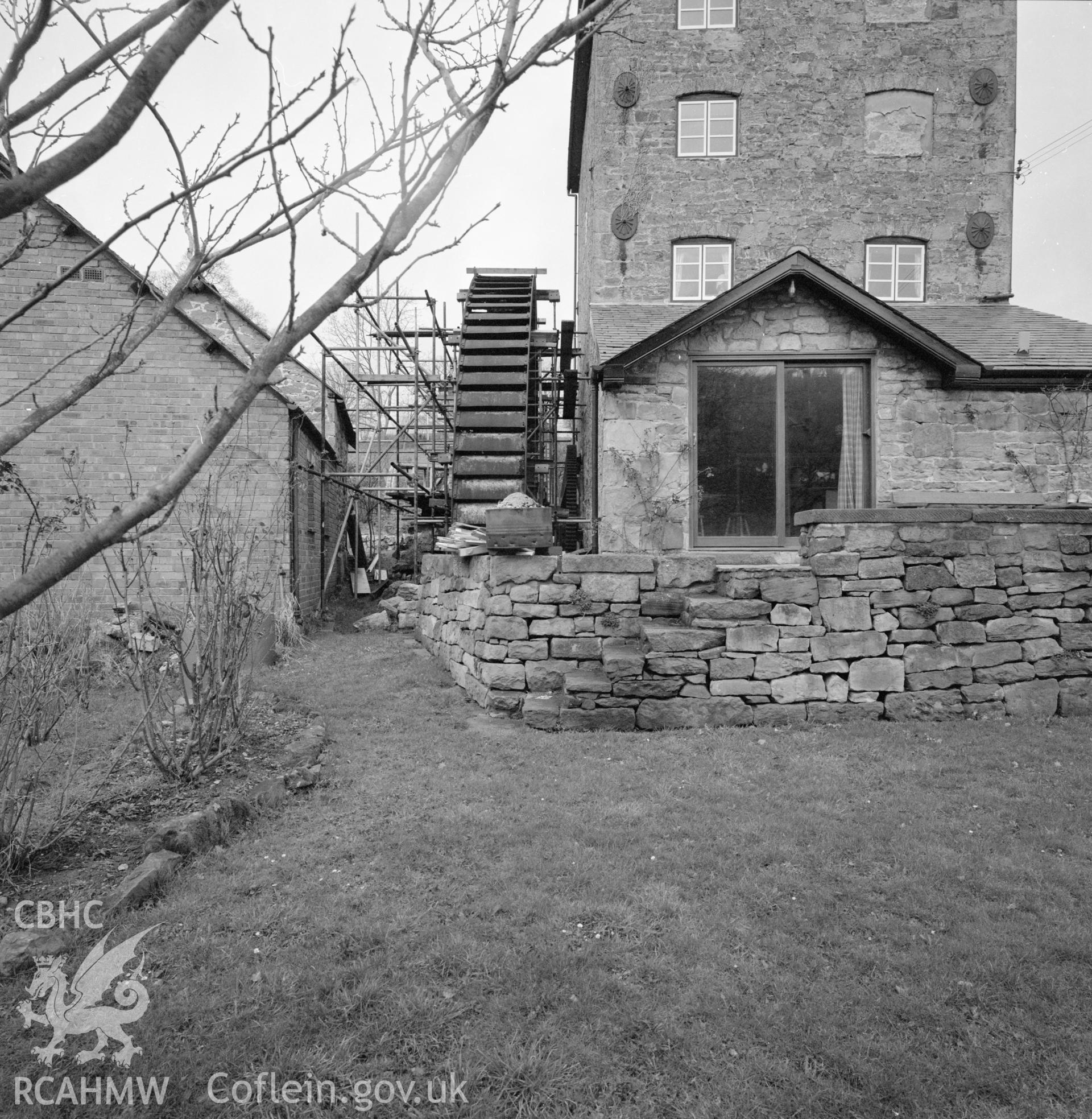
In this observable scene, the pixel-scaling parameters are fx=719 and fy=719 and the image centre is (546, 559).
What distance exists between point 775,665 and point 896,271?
9.39 meters

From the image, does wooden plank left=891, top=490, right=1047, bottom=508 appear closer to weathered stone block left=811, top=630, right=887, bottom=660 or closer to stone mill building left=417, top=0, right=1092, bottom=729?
stone mill building left=417, top=0, right=1092, bottom=729

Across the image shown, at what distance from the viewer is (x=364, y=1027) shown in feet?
8.17

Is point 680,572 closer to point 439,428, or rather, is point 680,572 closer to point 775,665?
point 775,665

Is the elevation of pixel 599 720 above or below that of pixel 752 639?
below

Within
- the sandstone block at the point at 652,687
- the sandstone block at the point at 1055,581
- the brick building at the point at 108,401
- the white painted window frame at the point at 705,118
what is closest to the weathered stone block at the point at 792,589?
the sandstone block at the point at 652,687

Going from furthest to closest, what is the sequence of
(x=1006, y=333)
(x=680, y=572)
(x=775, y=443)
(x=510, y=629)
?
(x=1006, y=333) → (x=775, y=443) → (x=680, y=572) → (x=510, y=629)

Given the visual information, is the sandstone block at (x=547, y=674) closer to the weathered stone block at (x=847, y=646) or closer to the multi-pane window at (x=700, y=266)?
the weathered stone block at (x=847, y=646)

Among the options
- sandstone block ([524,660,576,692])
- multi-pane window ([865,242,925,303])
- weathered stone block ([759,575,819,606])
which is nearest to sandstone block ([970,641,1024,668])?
weathered stone block ([759,575,819,606])

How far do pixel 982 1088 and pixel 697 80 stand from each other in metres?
14.2

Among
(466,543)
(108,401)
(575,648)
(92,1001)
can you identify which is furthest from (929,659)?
(108,401)

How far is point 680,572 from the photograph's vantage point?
6.55 meters

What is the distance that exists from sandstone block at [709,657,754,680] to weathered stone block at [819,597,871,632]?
0.79 m

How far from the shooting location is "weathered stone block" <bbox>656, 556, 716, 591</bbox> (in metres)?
6.54

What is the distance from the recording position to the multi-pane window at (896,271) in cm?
1223
